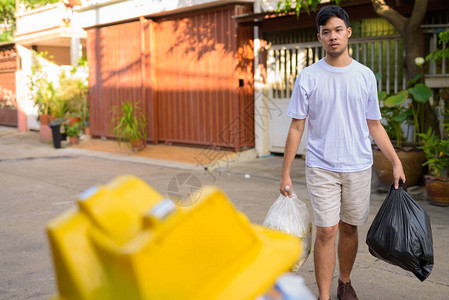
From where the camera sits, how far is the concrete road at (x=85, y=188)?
4332 millimetres

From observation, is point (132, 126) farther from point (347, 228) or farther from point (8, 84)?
point (8, 84)

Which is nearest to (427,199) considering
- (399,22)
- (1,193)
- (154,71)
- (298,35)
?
(399,22)

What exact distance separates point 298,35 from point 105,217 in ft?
32.1

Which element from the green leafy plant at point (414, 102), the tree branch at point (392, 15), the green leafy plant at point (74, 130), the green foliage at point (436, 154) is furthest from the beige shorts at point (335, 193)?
the green leafy plant at point (74, 130)

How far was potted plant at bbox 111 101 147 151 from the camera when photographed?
13.2m

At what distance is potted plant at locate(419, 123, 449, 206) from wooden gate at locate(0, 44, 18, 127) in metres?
17.9

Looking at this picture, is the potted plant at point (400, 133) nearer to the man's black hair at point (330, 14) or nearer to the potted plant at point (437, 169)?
the potted plant at point (437, 169)

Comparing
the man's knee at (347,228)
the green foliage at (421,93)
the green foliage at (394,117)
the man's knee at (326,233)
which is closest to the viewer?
the man's knee at (326,233)

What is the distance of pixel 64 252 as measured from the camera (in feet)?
4.99

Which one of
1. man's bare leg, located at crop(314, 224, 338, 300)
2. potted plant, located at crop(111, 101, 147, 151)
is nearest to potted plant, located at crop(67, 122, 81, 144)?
potted plant, located at crop(111, 101, 147, 151)

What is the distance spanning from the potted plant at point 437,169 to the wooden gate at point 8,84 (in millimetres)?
17931

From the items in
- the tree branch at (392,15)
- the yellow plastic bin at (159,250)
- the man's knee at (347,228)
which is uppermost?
the tree branch at (392,15)

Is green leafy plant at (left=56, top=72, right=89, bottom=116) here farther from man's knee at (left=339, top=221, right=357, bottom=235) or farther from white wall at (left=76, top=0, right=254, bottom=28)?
man's knee at (left=339, top=221, right=357, bottom=235)

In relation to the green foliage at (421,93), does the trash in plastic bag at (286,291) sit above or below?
below
